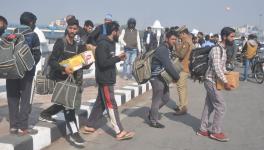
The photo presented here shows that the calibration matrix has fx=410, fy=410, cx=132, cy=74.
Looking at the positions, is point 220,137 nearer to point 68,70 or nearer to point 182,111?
point 182,111

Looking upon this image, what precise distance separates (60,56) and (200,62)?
2258mm

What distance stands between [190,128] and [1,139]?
339cm

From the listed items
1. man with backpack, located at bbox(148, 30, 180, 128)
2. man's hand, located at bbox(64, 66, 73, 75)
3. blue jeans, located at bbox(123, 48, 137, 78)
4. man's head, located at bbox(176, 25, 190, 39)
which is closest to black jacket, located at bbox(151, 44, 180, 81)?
man with backpack, located at bbox(148, 30, 180, 128)

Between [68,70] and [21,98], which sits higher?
[68,70]

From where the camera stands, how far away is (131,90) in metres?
10.3

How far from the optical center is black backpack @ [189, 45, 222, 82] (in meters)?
6.54

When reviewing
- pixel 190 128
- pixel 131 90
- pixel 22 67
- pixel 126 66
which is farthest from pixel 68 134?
pixel 126 66

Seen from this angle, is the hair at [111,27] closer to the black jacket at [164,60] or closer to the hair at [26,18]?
the black jacket at [164,60]

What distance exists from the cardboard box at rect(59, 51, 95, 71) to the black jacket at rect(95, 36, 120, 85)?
39cm

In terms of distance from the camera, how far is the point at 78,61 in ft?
18.3

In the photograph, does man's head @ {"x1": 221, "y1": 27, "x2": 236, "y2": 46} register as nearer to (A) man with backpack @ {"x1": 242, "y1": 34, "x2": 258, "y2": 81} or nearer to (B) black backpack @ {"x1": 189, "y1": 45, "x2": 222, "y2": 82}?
(B) black backpack @ {"x1": 189, "y1": 45, "x2": 222, "y2": 82}

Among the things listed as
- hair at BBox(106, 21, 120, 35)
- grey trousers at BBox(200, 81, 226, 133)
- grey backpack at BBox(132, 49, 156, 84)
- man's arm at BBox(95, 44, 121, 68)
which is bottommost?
grey trousers at BBox(200, 81, 226, 133)

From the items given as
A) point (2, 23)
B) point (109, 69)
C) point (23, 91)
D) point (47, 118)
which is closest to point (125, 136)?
point (109, 69)

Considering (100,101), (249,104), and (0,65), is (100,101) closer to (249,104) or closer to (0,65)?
(0,65)
